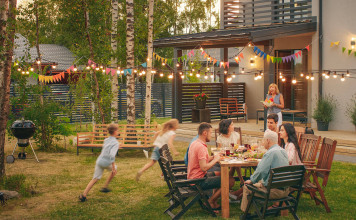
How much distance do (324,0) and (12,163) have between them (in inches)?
410

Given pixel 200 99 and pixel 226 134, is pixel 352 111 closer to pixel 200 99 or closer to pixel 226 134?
pixel 200 99

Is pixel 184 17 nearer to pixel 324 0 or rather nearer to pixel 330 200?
pixel 324 0

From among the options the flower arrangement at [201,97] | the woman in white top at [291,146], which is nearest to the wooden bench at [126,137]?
the flower arrangement at [201,97]

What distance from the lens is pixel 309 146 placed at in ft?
25.6

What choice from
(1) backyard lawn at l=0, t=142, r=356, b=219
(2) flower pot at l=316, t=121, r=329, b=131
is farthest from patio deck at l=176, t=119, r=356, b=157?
(1) backyard lawn at l=0, t=142, r=356, b=219

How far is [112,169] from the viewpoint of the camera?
7711 millimetres

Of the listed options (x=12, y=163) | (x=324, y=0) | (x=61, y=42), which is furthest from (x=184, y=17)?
(x=12, y=163)

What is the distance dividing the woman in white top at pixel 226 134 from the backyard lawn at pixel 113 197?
3.84 ft

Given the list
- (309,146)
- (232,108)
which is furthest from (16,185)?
(232,108)

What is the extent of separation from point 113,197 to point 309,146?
347cm

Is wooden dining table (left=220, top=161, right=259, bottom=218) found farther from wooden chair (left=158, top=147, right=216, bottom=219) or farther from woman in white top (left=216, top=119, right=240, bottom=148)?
woman in white top (left=216, top=119, right=240, bottom=148)

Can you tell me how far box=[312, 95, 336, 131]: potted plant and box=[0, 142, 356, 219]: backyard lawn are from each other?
3.73m

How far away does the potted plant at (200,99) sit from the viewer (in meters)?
17.5

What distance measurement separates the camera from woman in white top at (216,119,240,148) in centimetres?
799
